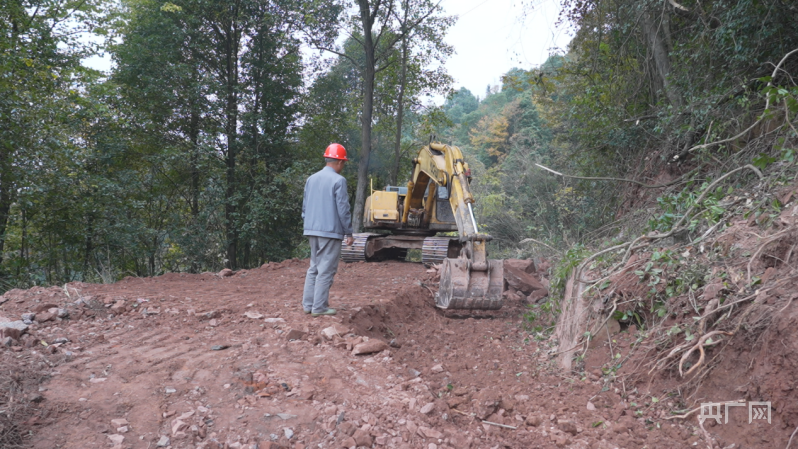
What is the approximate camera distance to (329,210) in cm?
506

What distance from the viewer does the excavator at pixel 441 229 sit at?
19.0 feet

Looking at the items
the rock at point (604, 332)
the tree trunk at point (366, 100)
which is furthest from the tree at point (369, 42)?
the rock at point (604, 332)

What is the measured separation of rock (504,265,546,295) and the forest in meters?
0.88

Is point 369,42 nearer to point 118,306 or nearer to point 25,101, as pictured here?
point 25,101

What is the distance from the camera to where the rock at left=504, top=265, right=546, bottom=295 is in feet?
25.0

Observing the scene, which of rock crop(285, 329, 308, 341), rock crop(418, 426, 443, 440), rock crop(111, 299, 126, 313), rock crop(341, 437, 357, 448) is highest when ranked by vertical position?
rock crop(111, 299, 126, 313)

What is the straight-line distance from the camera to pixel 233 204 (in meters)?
14.6

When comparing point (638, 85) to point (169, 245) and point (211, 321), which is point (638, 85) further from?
point (169, 245)

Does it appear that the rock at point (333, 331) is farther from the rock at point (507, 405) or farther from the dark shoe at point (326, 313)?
the rock at point (507, 405)

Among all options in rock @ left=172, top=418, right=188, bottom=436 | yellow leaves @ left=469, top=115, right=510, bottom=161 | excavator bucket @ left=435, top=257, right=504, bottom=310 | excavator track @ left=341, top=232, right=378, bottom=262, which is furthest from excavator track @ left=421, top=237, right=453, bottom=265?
yellow leaves @ left=469, top=115, right=510, bottom=161

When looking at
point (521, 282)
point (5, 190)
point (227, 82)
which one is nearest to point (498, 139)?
point (227, 82)

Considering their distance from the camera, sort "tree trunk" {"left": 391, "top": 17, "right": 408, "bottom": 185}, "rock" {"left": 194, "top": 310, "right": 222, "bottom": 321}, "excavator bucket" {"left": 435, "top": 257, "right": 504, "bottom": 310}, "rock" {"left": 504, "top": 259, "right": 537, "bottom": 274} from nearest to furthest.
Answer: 1. "rock" {"left": 194, "top": 310, "right": 222, "bottom": 321}
2. "excavator bucket" {"left": 435, "top": 257, "right": 504, "bottom": 310}
3. "rock" {"left": 504, "top": 259, "right": 537, "bottom": 274}
4. "tree trunk" {"left": 391, "top": 17, "right": 408, "bottom": 185}

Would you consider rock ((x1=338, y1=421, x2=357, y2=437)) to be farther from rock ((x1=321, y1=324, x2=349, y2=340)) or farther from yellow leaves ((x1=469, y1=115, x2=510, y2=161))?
yellow leaves ((x1=469, y1=115, x2=510, y2=161))

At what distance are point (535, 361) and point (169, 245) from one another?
43.3 ft
